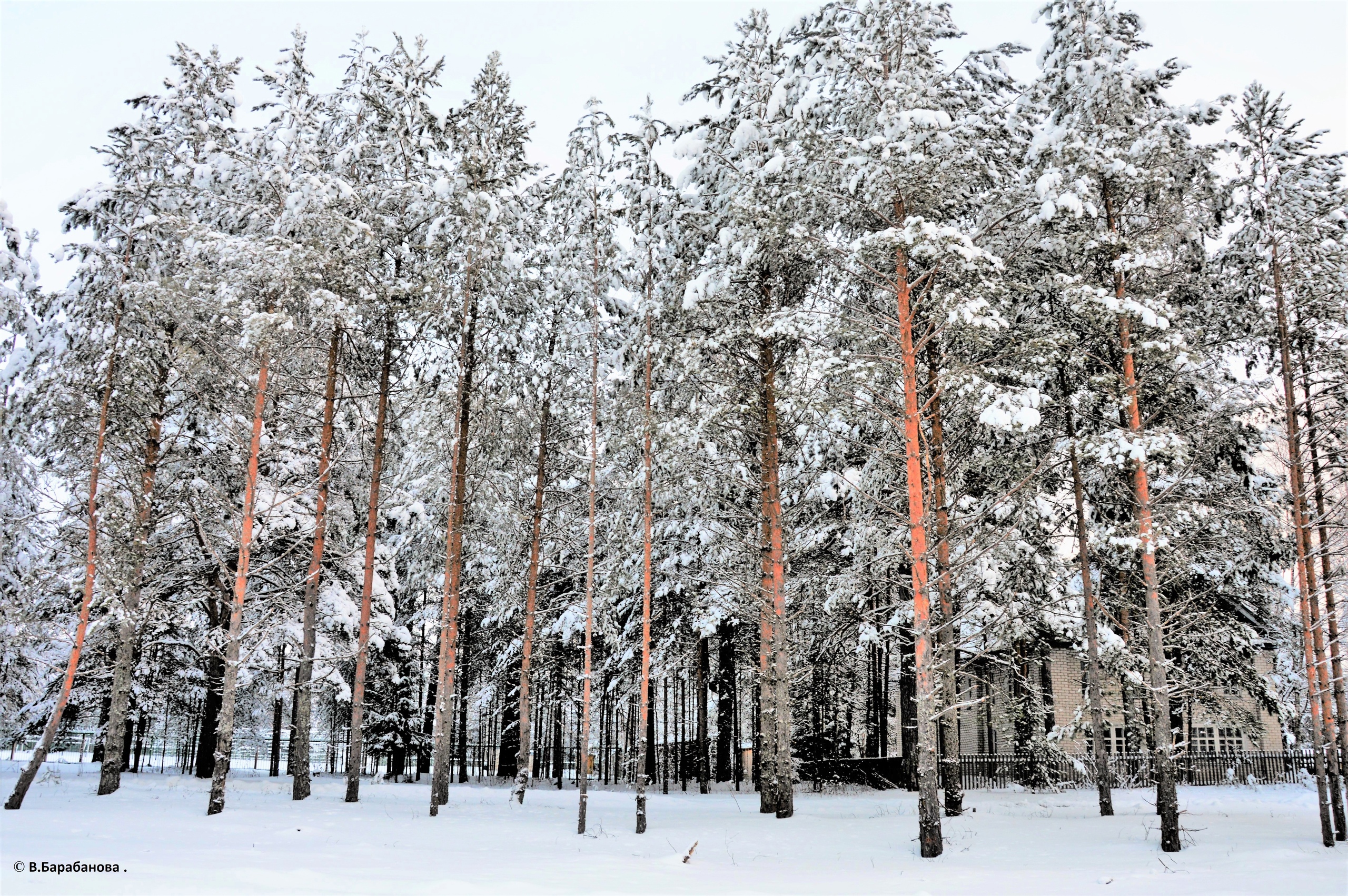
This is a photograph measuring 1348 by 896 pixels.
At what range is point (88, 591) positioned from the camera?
14.8 metres

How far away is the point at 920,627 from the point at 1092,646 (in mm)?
6001

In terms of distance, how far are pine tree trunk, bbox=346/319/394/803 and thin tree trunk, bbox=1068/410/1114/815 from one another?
44.5 ft

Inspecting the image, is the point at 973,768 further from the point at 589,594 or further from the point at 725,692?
the point at 589,594

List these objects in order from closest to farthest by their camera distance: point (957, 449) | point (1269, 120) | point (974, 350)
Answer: point (1269, 120), point (974, 350), point (957, 449)

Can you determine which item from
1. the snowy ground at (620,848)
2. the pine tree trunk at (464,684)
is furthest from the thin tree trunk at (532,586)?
the pine tree trunk at (464,684)

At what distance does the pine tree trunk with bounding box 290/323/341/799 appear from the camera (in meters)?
16.7

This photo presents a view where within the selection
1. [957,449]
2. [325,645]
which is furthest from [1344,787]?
[325,645]

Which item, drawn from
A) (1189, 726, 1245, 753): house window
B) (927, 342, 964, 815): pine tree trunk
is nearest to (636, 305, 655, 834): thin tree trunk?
(927, 342, 964, 815): pine tree trunk

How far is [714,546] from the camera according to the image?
2011cm

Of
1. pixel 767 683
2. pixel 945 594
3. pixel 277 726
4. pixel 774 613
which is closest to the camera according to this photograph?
pixel 945 594

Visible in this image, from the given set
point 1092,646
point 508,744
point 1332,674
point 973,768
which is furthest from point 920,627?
point 508,744

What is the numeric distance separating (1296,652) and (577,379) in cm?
1695

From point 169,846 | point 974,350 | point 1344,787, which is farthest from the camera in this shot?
point 974,350

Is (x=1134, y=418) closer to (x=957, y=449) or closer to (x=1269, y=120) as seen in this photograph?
(x=957, y=449)
